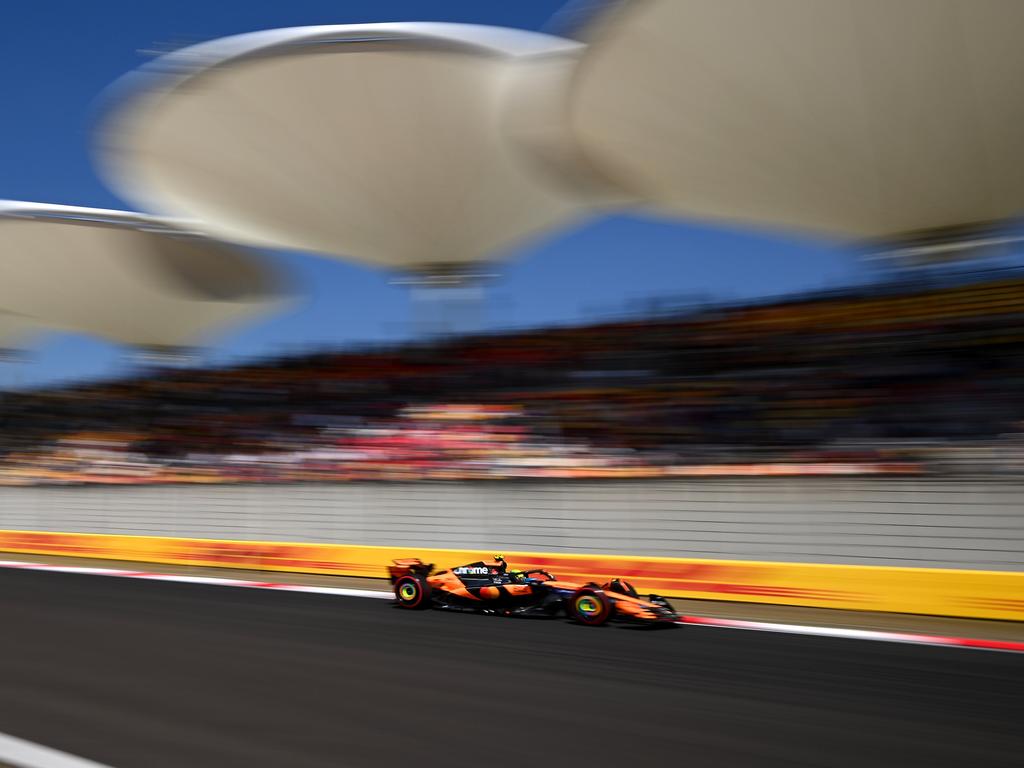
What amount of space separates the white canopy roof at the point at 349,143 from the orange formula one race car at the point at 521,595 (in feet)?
40.8

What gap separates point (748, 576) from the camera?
34.3 feet

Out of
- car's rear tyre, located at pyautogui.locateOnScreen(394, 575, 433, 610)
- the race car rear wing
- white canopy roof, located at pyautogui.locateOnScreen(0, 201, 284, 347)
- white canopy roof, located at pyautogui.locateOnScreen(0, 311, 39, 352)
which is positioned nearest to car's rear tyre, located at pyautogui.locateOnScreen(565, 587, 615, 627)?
car's rear tyre, located at pyautogui.locateOnScreen(394, 575, 433, 610)

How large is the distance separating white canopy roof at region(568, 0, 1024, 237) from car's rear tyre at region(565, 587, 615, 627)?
36.0ft

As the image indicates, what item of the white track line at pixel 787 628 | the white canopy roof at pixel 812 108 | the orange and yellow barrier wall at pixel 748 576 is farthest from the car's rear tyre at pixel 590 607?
the white canopy roof at pixel 812 108

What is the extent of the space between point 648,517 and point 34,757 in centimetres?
828

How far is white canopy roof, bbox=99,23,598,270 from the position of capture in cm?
2095

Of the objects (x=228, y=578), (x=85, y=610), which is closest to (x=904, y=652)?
(x=85, y=610)

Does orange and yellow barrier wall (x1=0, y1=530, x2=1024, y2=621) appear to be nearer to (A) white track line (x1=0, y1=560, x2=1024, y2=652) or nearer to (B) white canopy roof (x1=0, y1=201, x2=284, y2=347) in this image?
(A) white track line (x1=0, y1=560, x2=1024, y2=652)

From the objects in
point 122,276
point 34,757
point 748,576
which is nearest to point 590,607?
point 748,576

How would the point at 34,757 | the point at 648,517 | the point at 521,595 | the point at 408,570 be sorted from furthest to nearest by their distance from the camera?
the point at 648,517
the point at 408,570
the point at 521,595
the point at 34,757

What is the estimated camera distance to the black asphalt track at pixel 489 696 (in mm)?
4973

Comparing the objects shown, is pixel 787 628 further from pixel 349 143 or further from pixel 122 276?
pixel 122 276

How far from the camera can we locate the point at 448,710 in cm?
581

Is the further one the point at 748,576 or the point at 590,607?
the point at 748,576
